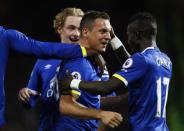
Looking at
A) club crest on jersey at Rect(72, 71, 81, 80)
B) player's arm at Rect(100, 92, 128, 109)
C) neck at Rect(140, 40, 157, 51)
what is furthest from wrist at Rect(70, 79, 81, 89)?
player's arm at Rect(100, 92, 128, 109)

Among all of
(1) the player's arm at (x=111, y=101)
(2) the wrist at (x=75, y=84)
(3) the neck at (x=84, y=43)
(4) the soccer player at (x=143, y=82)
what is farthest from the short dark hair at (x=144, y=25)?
(1) the player's arm at (x=111, y=101)

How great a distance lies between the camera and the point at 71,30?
535 cm

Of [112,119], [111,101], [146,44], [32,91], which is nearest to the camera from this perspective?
[112,119]

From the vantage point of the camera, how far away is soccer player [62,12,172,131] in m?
4.38

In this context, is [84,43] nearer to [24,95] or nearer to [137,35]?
[137,35]

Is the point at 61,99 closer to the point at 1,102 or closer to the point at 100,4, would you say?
the point at 1,102

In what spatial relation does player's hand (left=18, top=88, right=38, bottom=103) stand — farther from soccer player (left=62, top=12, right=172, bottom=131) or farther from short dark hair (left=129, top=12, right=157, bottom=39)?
short dark hair (left=129, top=12, right=157, bottom=39)

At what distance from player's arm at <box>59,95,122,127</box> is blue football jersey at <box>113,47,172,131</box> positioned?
0.85 ft

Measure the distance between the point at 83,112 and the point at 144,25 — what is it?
736mm

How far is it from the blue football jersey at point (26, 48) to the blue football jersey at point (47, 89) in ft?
1.80

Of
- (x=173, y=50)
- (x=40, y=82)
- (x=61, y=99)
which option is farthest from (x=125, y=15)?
(x=61, y=99)

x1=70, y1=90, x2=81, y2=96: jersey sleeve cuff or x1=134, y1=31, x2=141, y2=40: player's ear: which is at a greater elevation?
x1=134, y1=31, x2=141, y2=40: player's ear

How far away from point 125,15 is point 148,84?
4.86m

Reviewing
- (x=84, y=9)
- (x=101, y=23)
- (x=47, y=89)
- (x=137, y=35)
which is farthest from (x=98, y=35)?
(x=84, y=9)
